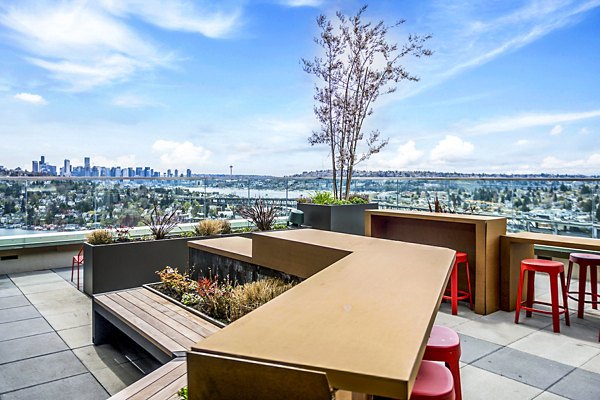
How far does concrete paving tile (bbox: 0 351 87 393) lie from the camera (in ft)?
9.56

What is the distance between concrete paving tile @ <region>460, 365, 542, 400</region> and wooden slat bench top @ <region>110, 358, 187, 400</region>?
5.82ft

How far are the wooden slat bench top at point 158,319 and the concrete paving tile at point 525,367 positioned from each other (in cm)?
208

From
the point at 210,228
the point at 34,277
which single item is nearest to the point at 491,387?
the point at 210,228

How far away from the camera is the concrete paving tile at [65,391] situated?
107 inches

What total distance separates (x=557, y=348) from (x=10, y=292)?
19.8 feet

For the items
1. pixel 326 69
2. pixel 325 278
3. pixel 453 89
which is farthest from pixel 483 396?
pixel 453 89

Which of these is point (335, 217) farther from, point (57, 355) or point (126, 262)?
point (57, 355)

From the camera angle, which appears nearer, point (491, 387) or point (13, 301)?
point (491, 387)

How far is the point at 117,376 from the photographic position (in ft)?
10.0

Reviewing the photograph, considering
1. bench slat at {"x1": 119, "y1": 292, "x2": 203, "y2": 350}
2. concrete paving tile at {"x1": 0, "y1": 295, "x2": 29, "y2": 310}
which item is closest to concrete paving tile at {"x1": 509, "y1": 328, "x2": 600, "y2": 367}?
bench slat at {"x1": 119, "y1": 292, "x2": 203, "y2": 350}

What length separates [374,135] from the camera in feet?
27.0

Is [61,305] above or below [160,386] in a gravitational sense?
below

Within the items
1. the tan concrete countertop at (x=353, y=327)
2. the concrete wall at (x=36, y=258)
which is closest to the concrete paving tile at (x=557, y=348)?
the tan concrete countertop at (x=353, y=327)

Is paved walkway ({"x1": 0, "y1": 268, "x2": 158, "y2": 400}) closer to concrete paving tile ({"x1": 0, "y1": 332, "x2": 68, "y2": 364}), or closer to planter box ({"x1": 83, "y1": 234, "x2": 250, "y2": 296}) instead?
concrete paving tile ({"x1": 0, "y1": 332, "x2": 68, "y2": 364})
